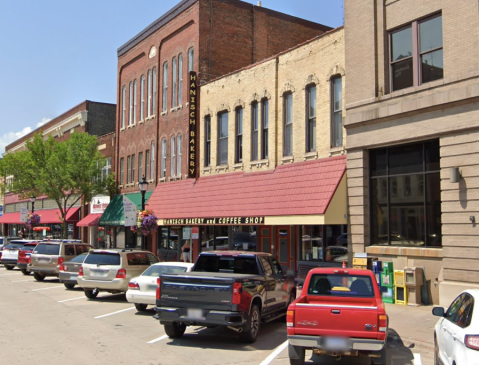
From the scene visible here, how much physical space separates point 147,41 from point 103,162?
8637mm

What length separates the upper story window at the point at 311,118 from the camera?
63.4 feet

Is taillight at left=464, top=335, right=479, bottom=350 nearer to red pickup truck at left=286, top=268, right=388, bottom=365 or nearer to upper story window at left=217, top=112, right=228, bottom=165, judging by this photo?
red pickup truck at left=286, top=268, right=388, bottom=365

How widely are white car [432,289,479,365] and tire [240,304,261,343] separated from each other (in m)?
3.59

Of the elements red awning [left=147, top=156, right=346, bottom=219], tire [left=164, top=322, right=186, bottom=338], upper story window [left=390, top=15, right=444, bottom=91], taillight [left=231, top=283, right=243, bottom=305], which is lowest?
tire [left=164, top=322, right=186, bottom=338]

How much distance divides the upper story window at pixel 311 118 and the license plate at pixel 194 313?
35.8ft

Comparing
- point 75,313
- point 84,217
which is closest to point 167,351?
point 75,313

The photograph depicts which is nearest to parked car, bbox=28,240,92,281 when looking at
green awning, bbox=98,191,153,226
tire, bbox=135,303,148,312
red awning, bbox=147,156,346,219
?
red awning, bbox=147,156,346,219

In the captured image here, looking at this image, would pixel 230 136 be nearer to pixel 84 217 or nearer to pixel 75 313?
pixel 75 313

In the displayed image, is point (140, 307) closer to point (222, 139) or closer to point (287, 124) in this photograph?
point (287, 124)

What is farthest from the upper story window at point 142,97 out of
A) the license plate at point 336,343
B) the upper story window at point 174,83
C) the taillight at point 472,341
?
the taillight at point 472,341

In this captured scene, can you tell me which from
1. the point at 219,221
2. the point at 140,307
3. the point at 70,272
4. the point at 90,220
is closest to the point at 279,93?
the point at 219,221

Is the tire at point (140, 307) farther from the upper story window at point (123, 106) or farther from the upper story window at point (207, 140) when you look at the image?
the upper story window at point (123, 106)

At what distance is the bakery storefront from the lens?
56.4 ft

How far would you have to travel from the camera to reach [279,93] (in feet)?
68.3
